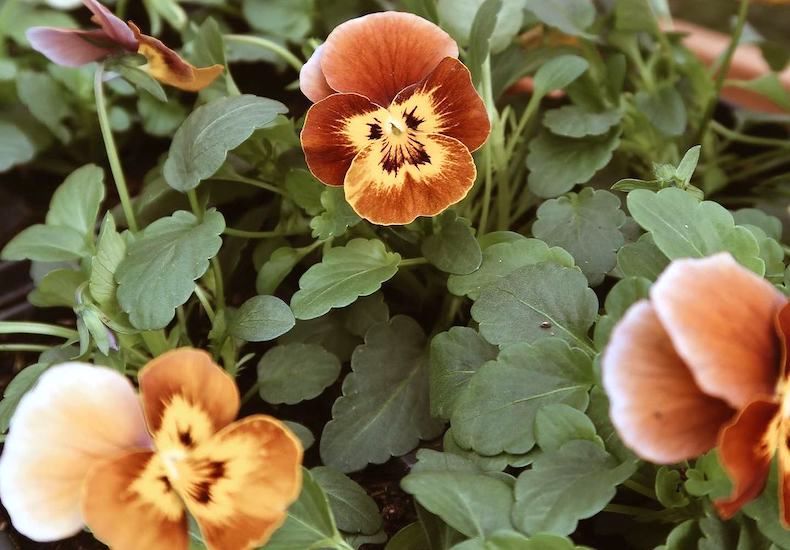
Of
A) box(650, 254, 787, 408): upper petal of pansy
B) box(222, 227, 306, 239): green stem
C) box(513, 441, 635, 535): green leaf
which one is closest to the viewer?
box(650, 254, 787, 408): upper petal of pansy

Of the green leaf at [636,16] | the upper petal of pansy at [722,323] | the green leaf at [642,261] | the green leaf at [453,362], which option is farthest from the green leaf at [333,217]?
the green leaf at [636,16]

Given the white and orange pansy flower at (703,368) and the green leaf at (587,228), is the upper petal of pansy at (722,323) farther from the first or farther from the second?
the green leaf at (587,228)

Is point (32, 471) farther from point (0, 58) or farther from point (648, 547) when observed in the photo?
point (0, 58)

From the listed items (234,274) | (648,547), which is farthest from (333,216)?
(648,547)

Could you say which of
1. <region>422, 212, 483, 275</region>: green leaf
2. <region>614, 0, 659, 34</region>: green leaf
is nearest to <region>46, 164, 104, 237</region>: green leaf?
<region>422, 212, 483, 275</region>: green leaf

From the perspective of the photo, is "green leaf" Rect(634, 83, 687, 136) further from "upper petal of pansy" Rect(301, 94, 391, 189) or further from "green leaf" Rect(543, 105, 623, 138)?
"upper petal of pansy" Rect(301, 94, 391, 189)
